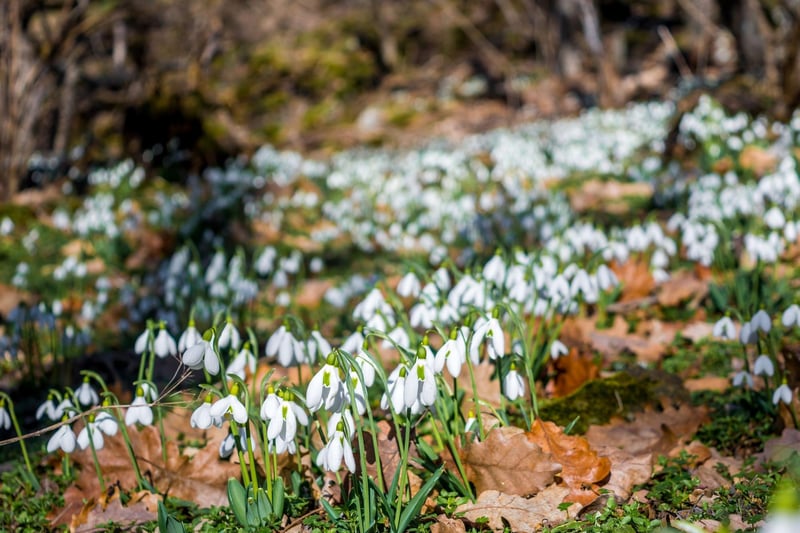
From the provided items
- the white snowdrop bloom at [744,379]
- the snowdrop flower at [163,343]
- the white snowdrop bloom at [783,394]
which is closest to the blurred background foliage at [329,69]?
the white snowdrop bloom at [744,379]

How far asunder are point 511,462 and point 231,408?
0.78m

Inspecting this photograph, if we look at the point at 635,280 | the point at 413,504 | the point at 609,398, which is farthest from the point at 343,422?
the point at 635,280

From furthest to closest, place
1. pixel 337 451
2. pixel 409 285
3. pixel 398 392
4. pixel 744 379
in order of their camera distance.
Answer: pixel 409 285, pixel 744 379, pixel 398 392, pixel 337 451

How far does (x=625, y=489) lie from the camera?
2.01 meters

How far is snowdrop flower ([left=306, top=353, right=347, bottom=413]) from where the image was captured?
159 centimetres

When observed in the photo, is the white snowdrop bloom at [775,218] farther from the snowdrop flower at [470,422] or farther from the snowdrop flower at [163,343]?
the snowdrop flower at [163,343]

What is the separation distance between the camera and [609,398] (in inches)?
98.9

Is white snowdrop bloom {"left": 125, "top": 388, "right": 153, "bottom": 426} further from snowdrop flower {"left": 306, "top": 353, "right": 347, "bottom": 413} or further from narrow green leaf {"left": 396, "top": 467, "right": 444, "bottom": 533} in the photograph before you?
narrow green leaf {"left": 396, "top": 467, "right": 444, "bottom": 533}

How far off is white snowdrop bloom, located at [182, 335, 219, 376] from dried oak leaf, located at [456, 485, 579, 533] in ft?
2.57

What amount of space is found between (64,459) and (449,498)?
1361mm

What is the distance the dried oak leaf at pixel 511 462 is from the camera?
6.20ft

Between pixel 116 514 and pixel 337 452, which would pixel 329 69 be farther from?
pixel 337 452

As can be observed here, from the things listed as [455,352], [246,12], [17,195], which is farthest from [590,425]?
[246,12]

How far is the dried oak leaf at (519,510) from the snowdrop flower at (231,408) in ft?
2.21
